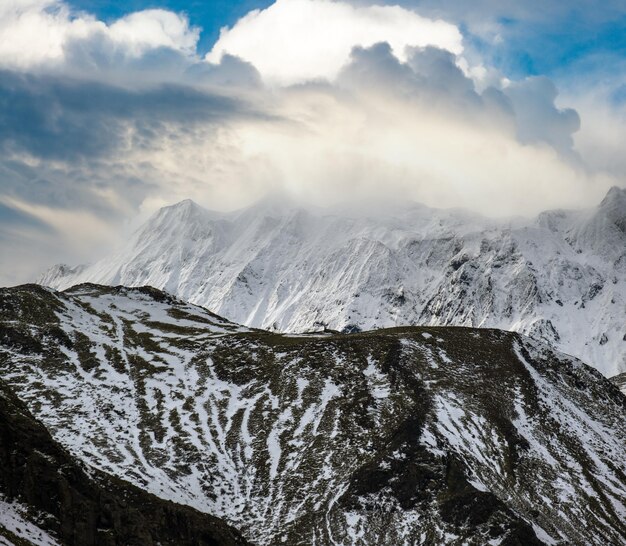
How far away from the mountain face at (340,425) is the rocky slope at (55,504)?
35.0ft

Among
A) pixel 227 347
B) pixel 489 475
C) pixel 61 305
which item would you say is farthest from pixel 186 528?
pixel 61 305

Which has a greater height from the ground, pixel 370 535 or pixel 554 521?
pixel 554 521

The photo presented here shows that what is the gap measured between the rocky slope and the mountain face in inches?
420

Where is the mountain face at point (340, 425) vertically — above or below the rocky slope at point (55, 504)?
above

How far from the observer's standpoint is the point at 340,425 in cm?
10475

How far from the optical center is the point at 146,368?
12219 cm

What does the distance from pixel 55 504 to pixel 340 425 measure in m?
56.1

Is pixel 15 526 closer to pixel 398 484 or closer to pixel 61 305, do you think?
pixel 398 484

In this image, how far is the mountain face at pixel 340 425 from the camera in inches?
3447

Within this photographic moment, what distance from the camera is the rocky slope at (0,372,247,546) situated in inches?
1998

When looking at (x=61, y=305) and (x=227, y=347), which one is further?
(x=61, y=305)

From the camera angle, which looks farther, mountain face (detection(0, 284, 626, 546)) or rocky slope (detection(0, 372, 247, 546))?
mountain face (detection(0, 284, 626, 546))

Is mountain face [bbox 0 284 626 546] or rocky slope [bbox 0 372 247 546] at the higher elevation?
mountain face [bbox 0 284 626 546]

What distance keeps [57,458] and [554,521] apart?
6294 centimetres
